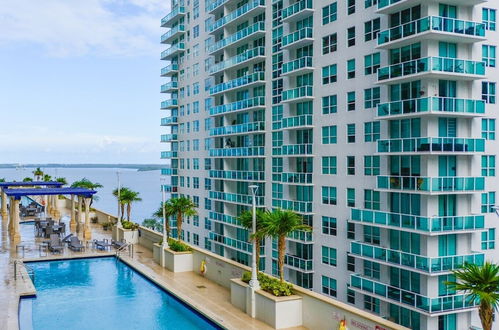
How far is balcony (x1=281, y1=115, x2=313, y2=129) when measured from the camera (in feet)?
133

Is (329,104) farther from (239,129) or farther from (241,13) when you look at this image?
(241,13)

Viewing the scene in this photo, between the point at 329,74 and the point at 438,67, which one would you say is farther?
the point at 329,74

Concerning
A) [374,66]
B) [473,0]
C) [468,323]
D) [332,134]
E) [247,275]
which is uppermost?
[473,0]

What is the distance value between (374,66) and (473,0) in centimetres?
700

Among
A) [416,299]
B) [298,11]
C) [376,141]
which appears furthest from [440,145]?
[298,11]

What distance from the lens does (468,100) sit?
31078mm

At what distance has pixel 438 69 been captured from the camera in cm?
3009

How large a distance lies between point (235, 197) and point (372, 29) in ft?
78.1

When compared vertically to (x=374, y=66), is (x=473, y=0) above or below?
above

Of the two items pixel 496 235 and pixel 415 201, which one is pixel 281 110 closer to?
pixel 415 201

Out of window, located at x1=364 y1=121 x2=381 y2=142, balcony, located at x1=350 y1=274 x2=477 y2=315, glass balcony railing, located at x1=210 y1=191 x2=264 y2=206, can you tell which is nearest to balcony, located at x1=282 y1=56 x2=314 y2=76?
window, located at x1=364 y1=121 x2=381 y2=142

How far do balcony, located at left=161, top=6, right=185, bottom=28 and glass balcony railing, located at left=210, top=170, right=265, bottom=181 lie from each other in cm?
2241

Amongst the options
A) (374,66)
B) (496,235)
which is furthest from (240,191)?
(496,235)

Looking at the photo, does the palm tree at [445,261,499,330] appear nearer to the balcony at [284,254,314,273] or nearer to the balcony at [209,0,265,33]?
the balcony at [284,254,314,273]
